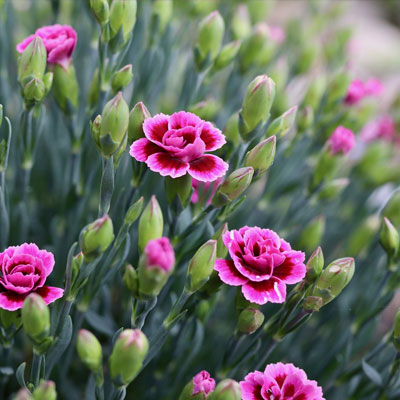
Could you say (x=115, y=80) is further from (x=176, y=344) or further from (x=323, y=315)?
(x=323, y=315)

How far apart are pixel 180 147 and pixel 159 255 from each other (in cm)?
12

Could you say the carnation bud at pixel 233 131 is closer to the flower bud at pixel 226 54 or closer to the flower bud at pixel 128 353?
the flower bud at pixel 226 54

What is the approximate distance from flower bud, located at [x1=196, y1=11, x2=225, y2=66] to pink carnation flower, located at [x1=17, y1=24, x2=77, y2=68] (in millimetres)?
167

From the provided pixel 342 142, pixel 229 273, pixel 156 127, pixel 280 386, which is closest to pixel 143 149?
pixel 156 127

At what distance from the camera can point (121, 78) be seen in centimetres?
62

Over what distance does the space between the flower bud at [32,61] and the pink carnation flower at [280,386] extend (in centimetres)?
38

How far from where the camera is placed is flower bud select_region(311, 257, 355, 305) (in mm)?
498

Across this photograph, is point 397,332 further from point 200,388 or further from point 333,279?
point 200,388

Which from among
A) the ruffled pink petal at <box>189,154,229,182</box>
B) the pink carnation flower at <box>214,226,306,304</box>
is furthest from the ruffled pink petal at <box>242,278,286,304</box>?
the ruffled pink petal at <box>189,154,229,182</box>

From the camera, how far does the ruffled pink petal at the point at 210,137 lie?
0.51 m

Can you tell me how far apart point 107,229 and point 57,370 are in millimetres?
288

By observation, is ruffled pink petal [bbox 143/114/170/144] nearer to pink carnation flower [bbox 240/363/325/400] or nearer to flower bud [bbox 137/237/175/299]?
flower bud [bbox 137/237/175/299]

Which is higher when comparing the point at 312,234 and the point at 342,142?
the point at 342,142

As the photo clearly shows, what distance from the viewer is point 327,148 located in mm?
755
